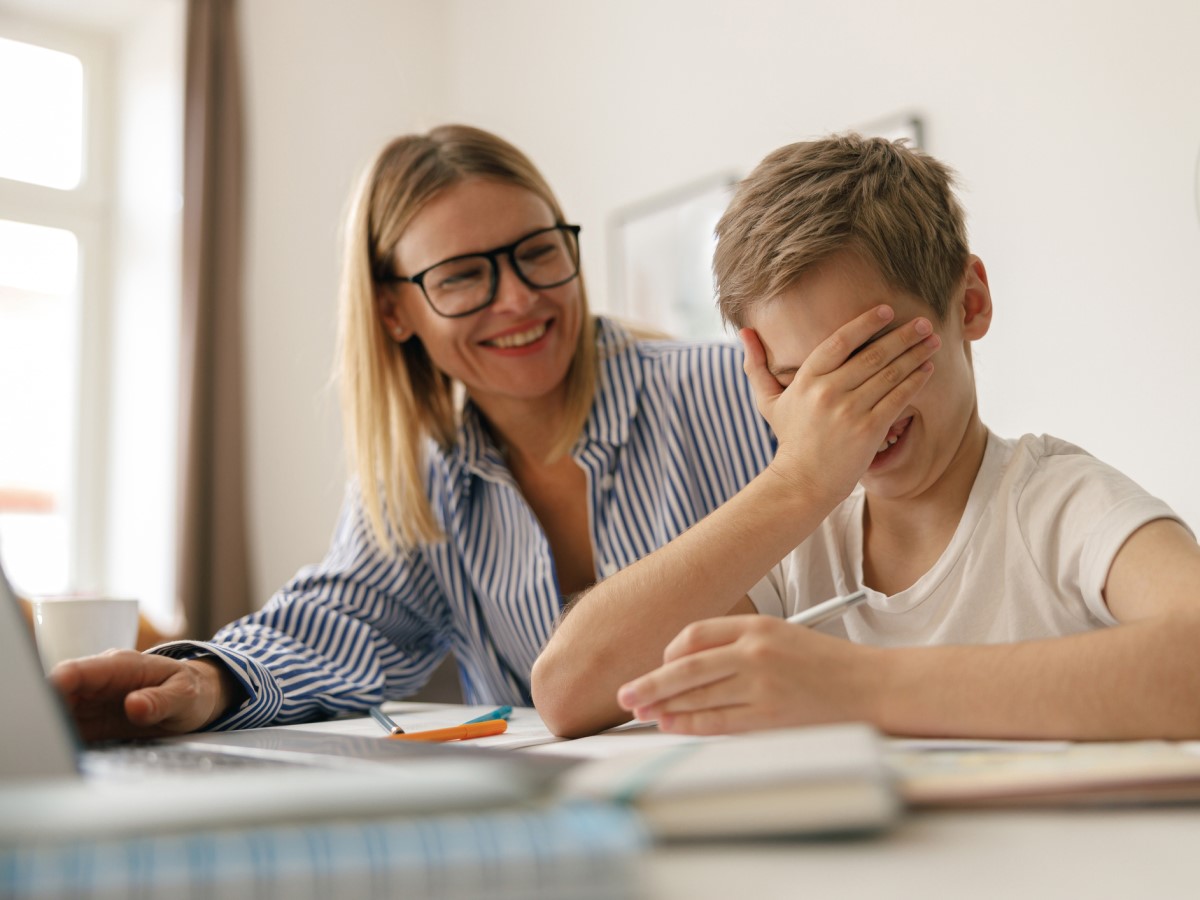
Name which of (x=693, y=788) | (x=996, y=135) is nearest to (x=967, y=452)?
(x=693, y=788)

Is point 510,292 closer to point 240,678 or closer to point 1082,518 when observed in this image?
point 240,678

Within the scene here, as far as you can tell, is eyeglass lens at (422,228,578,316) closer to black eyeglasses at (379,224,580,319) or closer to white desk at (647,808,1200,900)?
black eyeglasses at (379,224,580,319)

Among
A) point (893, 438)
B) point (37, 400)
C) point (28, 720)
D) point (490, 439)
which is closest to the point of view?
point (28, 720)

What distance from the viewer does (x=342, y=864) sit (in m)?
0.32

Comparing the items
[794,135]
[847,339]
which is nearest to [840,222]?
[847,339]

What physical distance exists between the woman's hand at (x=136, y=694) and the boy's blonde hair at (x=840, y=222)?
65 cm

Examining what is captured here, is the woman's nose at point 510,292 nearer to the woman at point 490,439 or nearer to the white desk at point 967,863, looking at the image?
the woman at point 490,439

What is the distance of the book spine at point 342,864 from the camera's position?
309 mm

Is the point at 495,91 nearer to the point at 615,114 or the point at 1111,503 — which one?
the point at 615,114

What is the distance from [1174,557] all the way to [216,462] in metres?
3.04

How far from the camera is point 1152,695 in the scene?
0.65 meters

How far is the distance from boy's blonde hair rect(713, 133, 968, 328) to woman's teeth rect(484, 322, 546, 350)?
1.44 ft

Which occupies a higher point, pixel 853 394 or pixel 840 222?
pixel 840 222

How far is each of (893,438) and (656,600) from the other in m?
0.29
